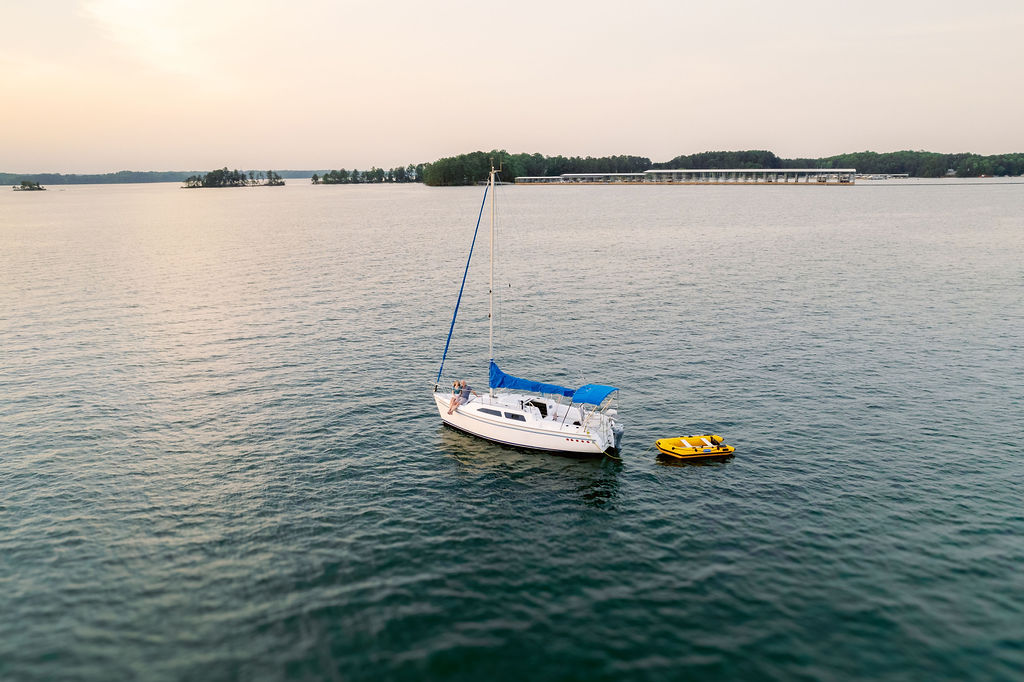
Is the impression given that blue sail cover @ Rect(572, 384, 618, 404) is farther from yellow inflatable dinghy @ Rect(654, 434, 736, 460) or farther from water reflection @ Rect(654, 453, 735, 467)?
water reflection @ Rect(654, 453, 735, 467)

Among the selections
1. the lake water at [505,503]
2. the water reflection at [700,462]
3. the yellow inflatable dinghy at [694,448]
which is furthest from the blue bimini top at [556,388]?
the water reflection at [700,462]

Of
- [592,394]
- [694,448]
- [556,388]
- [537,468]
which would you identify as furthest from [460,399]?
[694,448]

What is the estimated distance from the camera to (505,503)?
41.4 meters

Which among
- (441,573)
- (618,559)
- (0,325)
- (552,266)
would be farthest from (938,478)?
(0,325)

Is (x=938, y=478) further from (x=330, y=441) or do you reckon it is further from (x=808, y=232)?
(x=808, y=232)

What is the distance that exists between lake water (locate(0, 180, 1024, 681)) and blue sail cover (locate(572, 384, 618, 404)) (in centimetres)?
516

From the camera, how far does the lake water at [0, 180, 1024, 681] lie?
93.8 ft

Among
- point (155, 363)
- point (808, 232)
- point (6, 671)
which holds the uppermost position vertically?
point (808, 232)

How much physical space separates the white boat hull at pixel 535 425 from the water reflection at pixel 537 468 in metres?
0.77

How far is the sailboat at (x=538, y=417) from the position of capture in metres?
47.4

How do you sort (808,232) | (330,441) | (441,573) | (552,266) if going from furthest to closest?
(808,232)
(552,266)
(330,441)
(441,573)

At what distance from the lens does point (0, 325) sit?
82062 mm

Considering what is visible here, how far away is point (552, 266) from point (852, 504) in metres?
100

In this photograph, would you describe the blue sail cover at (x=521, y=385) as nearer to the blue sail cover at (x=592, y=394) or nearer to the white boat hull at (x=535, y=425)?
the white boat hull at (x=535, y=425)
